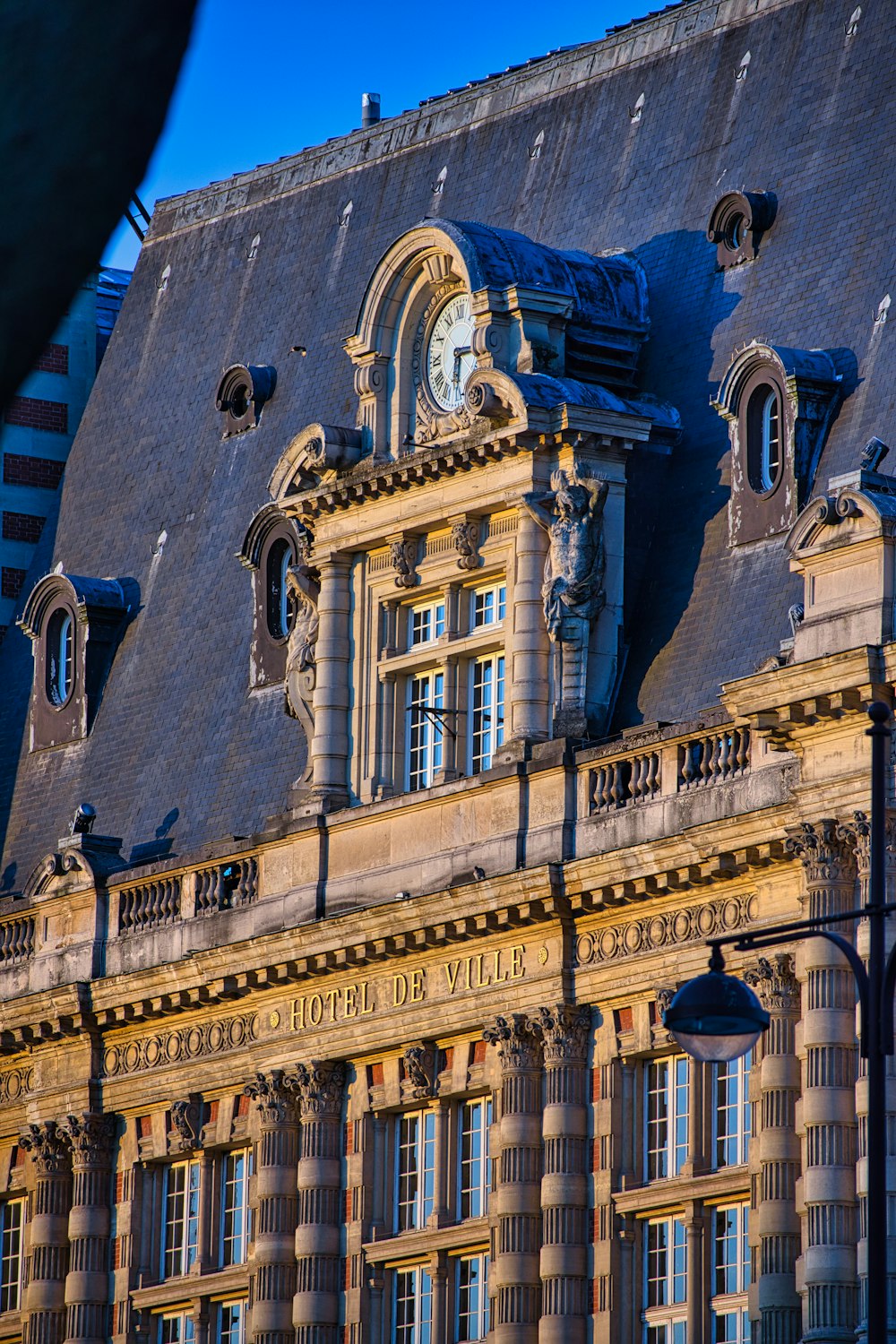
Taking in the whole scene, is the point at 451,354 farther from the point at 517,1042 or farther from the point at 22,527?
the point at 22,527

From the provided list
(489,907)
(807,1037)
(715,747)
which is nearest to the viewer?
(807,1037)

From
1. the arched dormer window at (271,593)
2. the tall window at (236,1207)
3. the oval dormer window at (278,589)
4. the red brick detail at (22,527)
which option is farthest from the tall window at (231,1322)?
the red brick detail at (22,527)

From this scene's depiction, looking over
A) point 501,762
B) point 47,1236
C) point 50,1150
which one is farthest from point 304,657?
point 47,1236

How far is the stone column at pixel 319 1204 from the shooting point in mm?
31922

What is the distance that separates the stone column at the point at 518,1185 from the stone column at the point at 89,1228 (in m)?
7.60

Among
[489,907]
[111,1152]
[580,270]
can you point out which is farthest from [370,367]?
[111,1152]

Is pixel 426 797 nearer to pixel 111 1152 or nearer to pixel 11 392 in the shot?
pixel 111 1152

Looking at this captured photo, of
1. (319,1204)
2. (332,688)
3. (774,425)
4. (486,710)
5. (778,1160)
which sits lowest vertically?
(778,1160)

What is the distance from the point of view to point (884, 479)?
26.8 meters

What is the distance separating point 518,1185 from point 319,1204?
3.49 meters

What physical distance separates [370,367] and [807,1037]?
1107cm

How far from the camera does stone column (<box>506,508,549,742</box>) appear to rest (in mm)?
30922

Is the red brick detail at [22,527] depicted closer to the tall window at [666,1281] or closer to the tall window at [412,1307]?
the tall window at [412,1307]

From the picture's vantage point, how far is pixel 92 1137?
3628cm
